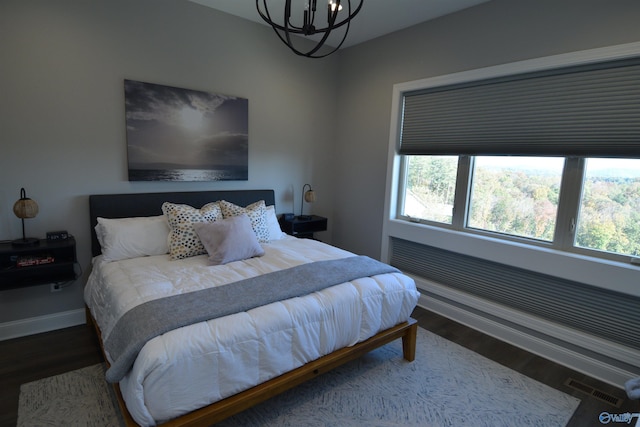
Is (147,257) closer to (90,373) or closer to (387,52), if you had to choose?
(90,373)

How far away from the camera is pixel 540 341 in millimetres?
2803

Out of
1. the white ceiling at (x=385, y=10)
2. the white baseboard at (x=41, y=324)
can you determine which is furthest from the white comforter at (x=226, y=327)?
the white ceiling at (x=385, y=10)

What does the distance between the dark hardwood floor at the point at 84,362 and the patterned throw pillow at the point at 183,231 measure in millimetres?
945

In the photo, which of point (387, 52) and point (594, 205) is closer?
point (594, 205)

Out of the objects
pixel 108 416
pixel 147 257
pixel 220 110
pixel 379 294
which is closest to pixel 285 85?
pixel 220 110

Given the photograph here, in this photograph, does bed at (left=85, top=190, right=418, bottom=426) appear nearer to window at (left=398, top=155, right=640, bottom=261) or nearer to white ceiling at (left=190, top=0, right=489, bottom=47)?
window at (left=398, top=155, right=640, bottom=261)

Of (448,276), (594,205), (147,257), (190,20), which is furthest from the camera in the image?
(448,276)

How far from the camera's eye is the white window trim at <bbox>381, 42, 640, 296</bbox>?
234 centimetres

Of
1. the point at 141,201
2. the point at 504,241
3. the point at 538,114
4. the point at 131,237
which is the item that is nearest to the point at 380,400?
the point at 504,241

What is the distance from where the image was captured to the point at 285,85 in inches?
156

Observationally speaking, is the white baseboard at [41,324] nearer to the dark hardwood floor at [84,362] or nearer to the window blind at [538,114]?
the dark hardwood floor at [84,362]

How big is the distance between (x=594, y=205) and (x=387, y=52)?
2.46 metres

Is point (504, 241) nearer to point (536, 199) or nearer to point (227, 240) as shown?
point (536, 199)

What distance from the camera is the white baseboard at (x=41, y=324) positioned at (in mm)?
2697
